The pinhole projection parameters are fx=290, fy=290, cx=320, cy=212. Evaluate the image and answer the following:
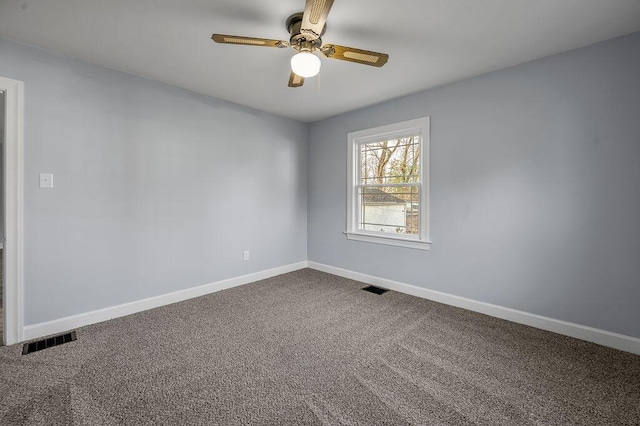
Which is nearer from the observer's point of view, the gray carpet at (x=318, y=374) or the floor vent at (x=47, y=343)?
the gray carpet at (x=318, y=374)

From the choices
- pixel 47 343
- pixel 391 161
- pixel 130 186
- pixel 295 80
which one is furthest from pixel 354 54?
pixel 47 343

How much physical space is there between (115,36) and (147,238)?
73.4 inches

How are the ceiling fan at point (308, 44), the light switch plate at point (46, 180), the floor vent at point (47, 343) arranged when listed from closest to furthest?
1. the ceiling fan at point (308, 44)
2. the floor vent at point (47, 343)
3. the light switch plate at point (46, 180)

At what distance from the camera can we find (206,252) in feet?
11.8

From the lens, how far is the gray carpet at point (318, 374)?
1.61 m

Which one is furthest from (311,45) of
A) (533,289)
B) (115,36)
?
(533,289)

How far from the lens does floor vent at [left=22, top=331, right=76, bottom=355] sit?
2252 millimetres

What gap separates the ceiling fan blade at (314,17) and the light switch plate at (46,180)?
2457 millimetres

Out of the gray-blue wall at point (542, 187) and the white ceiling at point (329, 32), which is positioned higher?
the white ceiling at point (329, 32)

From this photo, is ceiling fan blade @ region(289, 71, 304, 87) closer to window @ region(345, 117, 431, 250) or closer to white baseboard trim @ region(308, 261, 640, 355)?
window @ region(345, 117, 431, 250)

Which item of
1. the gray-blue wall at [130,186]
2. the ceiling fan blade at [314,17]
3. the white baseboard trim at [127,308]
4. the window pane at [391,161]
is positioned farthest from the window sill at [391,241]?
the ceiling fan blade at [314,17]

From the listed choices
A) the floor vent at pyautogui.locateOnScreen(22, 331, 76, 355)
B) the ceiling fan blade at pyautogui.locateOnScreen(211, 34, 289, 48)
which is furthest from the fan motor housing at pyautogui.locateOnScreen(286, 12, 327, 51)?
the floor vent at pyautogui.locateOnScreen(22, 331, 76, 355)

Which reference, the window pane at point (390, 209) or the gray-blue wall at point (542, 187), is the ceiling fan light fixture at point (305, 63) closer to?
the gray-blue wall at point (542, 187)

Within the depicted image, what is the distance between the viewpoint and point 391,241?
3.78 meters
